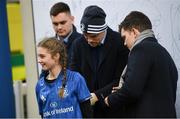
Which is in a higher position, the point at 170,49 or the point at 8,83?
the point at 170,49

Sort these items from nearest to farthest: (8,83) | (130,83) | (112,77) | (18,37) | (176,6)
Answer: (130,83) < (112,77) < (176,6) < (8,83) < (18,37)

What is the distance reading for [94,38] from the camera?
94.3 inches

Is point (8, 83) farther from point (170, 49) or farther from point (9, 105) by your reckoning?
point (170, 49)

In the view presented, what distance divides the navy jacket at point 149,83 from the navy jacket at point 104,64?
0.26 meters

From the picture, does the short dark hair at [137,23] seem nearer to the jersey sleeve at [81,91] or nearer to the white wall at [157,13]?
the jersey sleeve at [81,91]

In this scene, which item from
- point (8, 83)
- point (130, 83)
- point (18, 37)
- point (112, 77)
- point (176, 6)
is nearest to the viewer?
point (130, 83)

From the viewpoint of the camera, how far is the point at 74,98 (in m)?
2.15

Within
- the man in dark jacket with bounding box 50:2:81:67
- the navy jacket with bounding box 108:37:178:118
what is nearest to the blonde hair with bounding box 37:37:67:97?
the navy jacket with bounding box 108:37:178:118

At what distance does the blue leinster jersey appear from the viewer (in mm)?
2129

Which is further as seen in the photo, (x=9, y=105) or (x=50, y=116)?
(x=9, y=105)

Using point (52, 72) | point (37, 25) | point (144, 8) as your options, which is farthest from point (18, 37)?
point (52, 72)

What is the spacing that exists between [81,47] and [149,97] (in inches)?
25.1

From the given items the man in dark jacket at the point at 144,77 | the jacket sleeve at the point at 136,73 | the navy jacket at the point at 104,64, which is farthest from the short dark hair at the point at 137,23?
the navy jacket at the point at 104,64

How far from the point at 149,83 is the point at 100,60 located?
1.47ft
